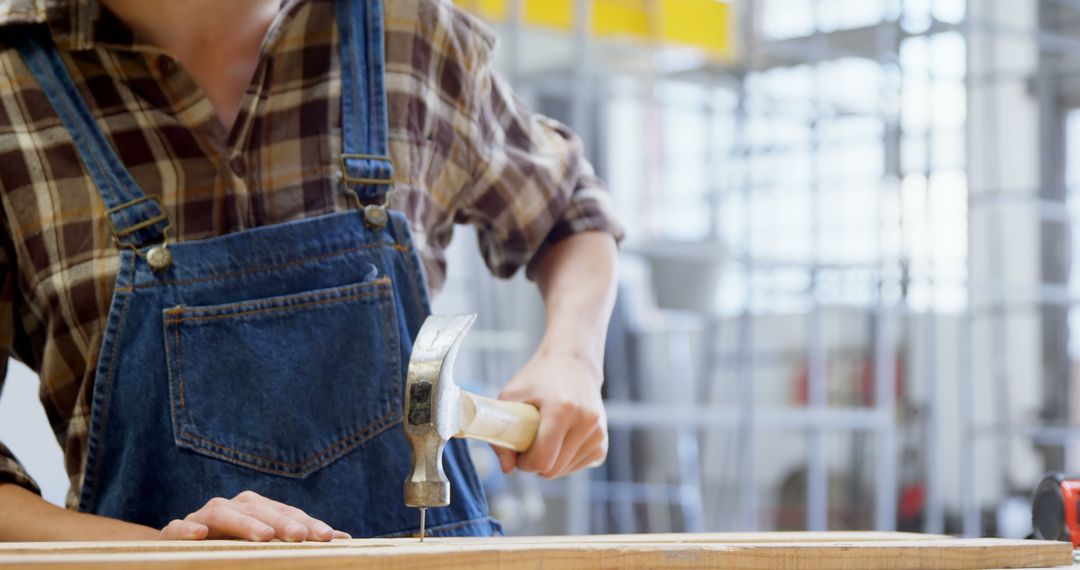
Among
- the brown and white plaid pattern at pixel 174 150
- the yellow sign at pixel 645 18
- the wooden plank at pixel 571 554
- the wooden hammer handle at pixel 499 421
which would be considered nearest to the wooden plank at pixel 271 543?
the wooden plank at pixel 571 554

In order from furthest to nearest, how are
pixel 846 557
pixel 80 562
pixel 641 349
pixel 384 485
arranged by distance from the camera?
1. pixel 641 349
2. pixel 384 485
3. pixel 846 557
4. pixel 80 562

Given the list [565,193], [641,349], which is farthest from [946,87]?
[565,193]

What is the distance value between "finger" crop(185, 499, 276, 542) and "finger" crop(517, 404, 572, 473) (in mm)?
323

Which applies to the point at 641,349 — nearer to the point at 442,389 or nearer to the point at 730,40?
the point at 730,40

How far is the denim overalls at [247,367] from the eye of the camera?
1095mm

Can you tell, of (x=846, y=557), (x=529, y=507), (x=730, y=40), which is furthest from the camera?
(x=730, y=40)

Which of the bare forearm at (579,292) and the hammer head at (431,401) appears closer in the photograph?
the hammer head at (431,401)

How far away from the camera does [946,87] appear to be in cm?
551

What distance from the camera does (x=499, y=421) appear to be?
1060mm

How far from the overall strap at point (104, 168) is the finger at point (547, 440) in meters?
0.37

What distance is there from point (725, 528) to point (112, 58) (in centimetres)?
359

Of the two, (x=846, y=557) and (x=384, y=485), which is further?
(x=384, y=485)

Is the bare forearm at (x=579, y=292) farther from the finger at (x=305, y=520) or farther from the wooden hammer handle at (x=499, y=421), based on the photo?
the finger at (x=305, y=520)

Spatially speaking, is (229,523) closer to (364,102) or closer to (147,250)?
(147,250)
